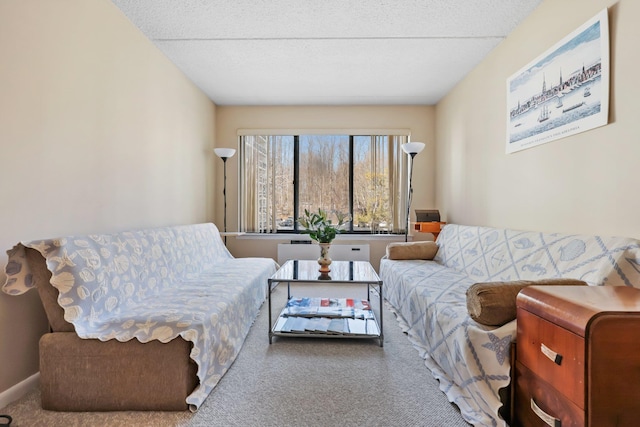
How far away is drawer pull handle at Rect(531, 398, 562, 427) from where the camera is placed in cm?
106

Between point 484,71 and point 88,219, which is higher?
point 484,71

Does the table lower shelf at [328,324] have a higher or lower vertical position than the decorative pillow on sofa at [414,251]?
lower

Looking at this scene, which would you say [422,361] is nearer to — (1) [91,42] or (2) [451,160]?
(2) [451,160]

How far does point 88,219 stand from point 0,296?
641 mm

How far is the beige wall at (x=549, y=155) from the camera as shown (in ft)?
5.21

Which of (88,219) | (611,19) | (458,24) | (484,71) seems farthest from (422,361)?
(484,71)

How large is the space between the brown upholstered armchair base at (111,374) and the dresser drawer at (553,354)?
1.51 m

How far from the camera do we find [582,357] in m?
0.97

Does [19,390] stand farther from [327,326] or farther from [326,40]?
[326,40]

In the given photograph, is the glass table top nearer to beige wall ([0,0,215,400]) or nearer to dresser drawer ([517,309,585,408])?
dresser drawer ([517,309,585,408])

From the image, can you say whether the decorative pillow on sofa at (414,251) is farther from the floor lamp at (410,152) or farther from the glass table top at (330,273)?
the floor lamp at (410,152)

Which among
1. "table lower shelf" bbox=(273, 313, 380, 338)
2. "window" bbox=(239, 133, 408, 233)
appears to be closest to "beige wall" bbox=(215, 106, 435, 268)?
"window" bbox=(239, 133, 408, 233)

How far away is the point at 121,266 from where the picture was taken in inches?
72.9

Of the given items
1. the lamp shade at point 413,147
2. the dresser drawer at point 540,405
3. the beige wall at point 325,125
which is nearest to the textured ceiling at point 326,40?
the beige wall at point 325,125
